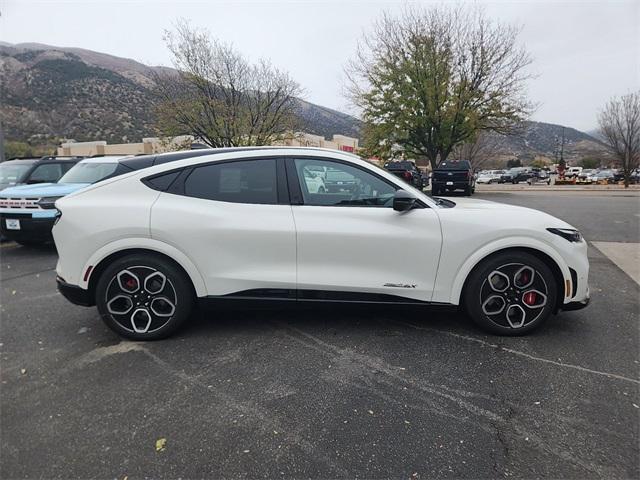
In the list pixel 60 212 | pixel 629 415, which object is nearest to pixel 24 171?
pixel 60 212

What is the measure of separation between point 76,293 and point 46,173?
6.59 m

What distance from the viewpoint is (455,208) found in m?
3.44

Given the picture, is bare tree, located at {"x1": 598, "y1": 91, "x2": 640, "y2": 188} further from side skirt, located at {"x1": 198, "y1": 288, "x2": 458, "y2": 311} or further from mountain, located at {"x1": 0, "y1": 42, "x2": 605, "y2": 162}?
side skirt, located at {"x1": 198, "y1": 288, "x2": 458, "y2": 311}

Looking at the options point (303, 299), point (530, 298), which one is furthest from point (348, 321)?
point (530, 298)

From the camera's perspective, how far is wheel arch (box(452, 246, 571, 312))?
3254mm

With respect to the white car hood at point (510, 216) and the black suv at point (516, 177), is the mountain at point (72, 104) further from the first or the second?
the white car hood at point (510, 216)

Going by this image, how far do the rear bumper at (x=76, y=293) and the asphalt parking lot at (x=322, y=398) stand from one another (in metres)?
0.36

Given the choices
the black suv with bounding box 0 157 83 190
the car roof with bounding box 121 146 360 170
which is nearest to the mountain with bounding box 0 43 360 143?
the black suv with bounding box 0 157 83 190

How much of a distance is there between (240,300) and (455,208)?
2066mm

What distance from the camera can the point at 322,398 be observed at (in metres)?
2.54

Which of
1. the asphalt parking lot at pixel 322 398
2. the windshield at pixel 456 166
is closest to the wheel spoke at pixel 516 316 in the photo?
the asphalt parking lot at pixel 322 398

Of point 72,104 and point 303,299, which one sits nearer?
point 303,299

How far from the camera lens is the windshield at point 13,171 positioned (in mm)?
7984

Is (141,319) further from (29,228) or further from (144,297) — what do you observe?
Answer: (29,228)
